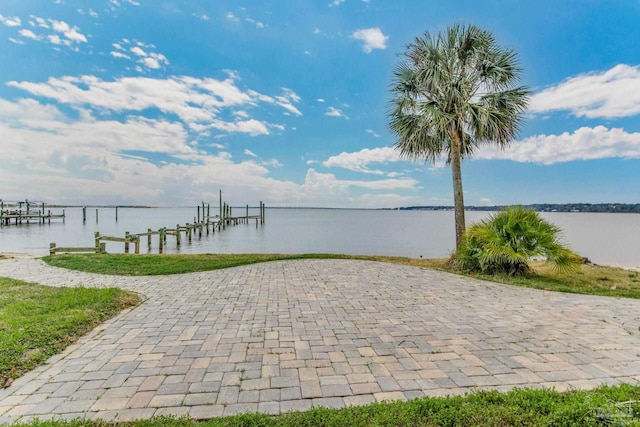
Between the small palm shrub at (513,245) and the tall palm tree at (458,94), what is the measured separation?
1.27 m

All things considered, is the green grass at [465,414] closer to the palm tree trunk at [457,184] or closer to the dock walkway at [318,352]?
the dock walkway at [318,352]

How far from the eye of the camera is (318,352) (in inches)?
123

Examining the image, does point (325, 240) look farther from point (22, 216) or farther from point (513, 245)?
point (22, 216)

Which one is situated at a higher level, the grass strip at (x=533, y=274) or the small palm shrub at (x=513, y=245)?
the small palm shrub at (x=513, y=245)

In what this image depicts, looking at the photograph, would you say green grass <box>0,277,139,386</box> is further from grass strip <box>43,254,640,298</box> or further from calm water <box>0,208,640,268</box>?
calm water <box>0,208,640,268</box>

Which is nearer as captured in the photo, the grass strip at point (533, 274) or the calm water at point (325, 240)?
the grass strip at point (533, 274)

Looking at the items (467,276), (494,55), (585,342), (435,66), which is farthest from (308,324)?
(494,55)

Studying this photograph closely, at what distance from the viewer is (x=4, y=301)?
15.0 feet

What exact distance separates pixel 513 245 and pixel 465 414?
656 cm

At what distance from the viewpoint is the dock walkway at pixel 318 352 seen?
2.31 meters

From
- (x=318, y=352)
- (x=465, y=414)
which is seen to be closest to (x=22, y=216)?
(x=318, y=352)

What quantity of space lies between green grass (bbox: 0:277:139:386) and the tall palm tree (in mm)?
8678

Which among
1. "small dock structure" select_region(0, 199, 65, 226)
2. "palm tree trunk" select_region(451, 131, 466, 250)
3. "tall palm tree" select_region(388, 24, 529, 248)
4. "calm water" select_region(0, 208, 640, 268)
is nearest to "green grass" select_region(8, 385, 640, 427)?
"palm tree trunk" select_region(451, 131, 466, 250)

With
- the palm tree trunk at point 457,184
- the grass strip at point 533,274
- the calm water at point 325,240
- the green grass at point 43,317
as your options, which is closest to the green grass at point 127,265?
the grass strip at point 533,274
